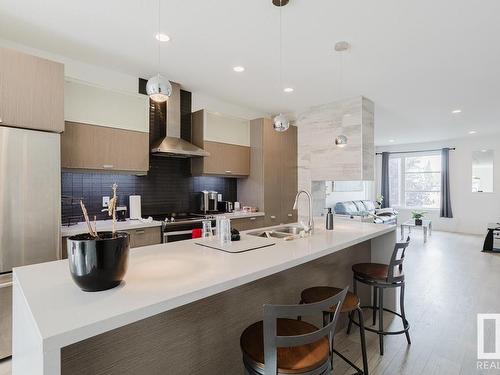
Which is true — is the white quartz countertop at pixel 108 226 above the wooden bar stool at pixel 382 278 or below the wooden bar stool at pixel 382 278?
above

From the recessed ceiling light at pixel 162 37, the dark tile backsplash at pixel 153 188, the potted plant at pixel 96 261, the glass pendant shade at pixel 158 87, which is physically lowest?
the potted plant at pixel 96 261

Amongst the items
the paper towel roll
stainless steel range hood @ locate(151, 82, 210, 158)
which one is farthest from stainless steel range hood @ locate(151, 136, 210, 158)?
the paper towel roll

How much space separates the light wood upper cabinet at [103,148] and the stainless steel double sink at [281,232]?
1.85 m

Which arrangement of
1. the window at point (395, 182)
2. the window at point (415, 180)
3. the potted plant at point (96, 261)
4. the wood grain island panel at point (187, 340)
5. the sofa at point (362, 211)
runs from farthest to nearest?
the window at point (395, 182), the window at point (415, 180), the sofa at point (362, 211), the wood grain island panel at point (187, 340), the potted plant at point (96, 261)

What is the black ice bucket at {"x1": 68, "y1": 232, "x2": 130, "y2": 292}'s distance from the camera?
1.06 meters

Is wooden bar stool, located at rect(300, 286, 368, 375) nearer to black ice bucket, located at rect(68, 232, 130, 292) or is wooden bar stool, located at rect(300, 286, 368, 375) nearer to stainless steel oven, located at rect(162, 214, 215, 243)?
black ice bucket, located at rect(68, 232, 130, 292)

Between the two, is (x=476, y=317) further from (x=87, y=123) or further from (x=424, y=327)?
(x=87, y=123)

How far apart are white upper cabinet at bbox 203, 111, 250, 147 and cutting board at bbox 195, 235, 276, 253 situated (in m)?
2.47

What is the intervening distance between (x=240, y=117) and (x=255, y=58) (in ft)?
5.87

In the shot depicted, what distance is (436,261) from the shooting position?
16.8 feet

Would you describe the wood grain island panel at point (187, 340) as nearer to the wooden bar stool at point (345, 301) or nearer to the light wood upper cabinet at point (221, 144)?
the wooden bar stool at point (345, 301)

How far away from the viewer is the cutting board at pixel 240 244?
1.83 m

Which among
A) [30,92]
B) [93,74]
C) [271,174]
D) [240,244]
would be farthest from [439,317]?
[93,74]

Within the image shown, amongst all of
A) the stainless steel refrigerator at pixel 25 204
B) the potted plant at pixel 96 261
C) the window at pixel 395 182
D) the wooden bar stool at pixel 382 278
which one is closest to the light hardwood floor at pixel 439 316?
the wooden bar stool at pixel 382 278
